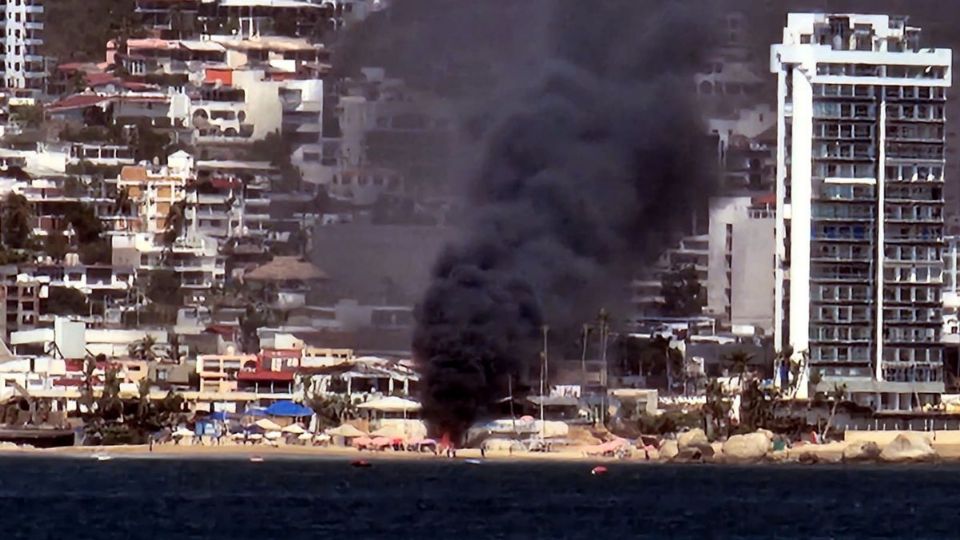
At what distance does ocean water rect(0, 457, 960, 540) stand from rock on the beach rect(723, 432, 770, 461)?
1155 mm

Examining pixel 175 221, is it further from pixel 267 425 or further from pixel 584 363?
pixel 267 425

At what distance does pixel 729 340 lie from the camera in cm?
11638

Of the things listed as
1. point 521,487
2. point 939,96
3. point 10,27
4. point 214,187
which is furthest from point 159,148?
point 521,487

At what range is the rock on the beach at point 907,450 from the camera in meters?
101

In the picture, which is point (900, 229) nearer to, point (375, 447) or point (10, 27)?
point (375, 447)

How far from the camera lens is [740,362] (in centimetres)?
10550

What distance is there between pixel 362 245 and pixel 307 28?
38191mm

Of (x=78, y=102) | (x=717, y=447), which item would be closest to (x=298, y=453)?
(x=717, y=447)

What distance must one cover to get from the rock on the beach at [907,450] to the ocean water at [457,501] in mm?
3137

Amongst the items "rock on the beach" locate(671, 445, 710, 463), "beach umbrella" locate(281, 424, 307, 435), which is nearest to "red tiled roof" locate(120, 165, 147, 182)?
"beach umbrella" locate(281, 424, 307, 435)

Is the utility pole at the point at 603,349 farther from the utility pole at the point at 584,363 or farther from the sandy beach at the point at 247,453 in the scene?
the sandy beach at the point at 247,453

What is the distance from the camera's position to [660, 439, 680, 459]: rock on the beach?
9856cm

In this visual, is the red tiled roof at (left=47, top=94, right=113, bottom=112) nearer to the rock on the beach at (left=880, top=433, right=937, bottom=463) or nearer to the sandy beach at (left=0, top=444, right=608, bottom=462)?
the sandy beach at (left=0, top=444, right=608, bottom=462)

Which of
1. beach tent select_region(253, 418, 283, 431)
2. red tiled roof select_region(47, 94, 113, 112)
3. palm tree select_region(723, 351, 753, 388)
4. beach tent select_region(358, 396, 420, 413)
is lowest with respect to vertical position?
beach tent select_region(253, 418, 283, 431)
